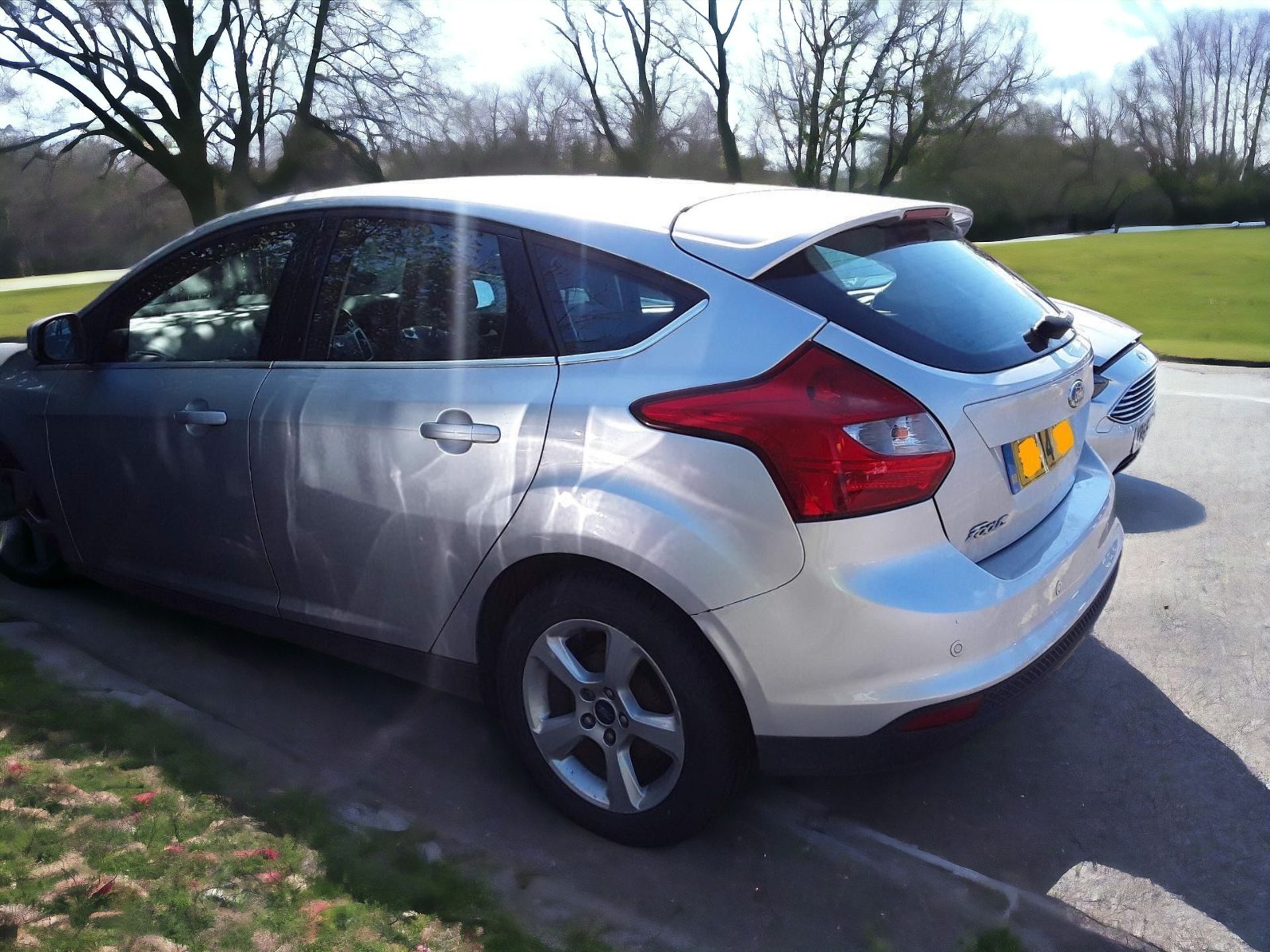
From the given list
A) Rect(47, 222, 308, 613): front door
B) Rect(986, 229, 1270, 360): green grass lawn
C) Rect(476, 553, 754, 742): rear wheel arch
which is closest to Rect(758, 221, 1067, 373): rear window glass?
Rect(476, 553, 754, 742): rear wheel arch

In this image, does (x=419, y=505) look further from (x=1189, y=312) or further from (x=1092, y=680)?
(x=1189, y=312)

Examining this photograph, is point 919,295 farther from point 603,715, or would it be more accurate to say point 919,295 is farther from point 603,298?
point 603,715

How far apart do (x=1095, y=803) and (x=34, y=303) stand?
1183 inches

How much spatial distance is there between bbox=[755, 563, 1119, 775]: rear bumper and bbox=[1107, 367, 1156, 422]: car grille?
3078 millimetres

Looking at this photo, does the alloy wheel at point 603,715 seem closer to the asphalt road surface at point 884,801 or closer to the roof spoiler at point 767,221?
the asphalt road surface at point 884,801

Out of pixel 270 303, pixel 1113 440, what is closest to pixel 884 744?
pixel 270 303

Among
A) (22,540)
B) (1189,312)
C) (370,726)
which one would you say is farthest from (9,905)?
(1189,312)

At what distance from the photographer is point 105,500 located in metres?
4.00

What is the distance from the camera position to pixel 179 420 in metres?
3.61

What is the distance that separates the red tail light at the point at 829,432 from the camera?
7.89ft

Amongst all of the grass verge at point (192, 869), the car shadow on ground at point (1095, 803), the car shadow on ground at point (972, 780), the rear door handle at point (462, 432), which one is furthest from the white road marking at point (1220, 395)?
the grass verge at point (192, 869)

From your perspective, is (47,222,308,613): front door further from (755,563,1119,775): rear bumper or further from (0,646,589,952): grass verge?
(755,563,1119,775): rear bumper

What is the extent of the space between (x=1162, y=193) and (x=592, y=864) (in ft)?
232

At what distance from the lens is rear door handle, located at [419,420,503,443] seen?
2.82 m
